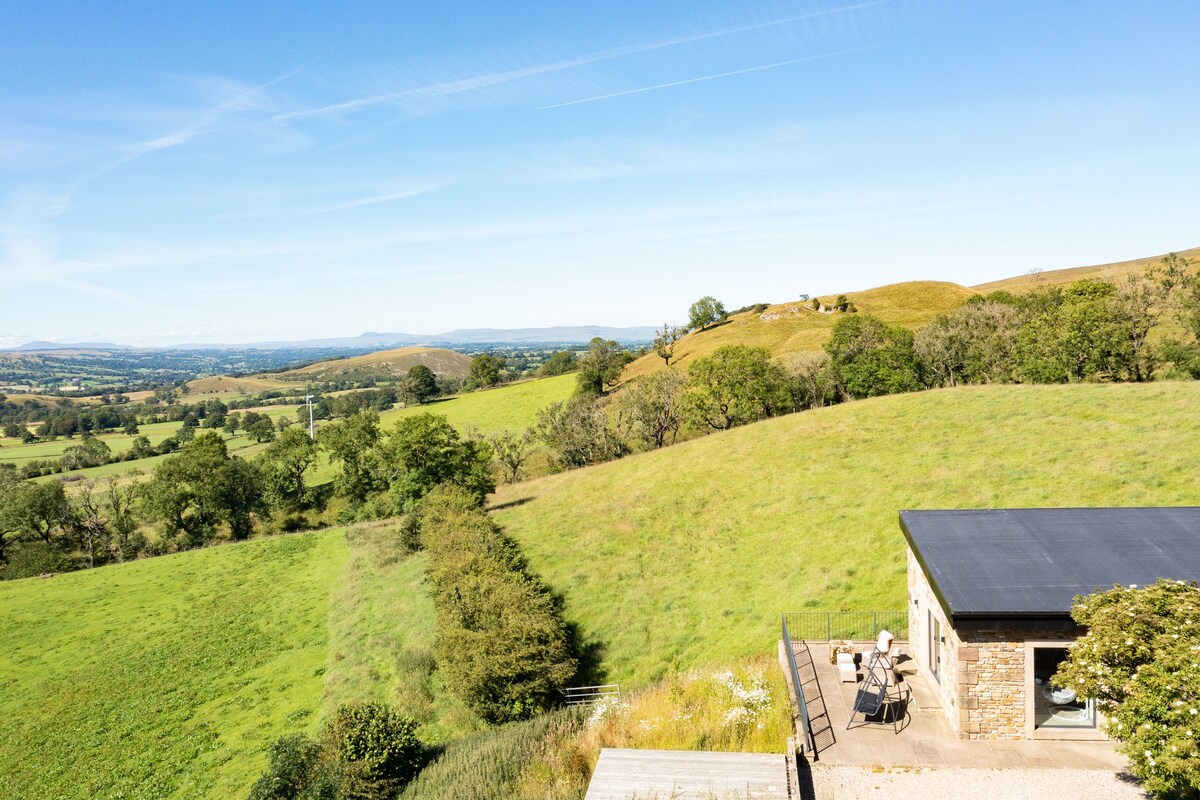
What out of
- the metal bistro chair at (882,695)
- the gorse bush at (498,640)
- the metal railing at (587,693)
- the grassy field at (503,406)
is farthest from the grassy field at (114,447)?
the metal bistro chair at (882,695)

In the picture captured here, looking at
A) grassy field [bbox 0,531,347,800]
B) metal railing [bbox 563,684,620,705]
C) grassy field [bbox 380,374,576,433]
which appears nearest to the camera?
metal railing [bbox 563,684,620,705]

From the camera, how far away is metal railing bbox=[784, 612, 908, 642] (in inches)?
848

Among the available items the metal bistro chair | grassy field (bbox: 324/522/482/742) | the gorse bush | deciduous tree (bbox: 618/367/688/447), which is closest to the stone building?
the metal bistro chair

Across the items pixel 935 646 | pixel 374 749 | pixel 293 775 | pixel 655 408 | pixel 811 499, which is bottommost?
pixel 293 775

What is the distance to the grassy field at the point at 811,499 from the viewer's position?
25.8 metres

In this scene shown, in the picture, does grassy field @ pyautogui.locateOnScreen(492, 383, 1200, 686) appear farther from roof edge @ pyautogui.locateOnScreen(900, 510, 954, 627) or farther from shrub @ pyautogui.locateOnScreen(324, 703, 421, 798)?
shrub @ pyautogui.locateOnScreen(324, 703, 421, 798)

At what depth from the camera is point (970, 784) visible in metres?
13.3

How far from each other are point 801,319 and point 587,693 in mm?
107297

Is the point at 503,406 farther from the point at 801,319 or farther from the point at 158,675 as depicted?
the point at 158,675

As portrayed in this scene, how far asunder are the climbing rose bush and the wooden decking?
6.39 m

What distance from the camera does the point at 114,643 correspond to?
34.6m

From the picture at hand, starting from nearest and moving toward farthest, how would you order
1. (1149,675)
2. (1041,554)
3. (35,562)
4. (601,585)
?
(1149,675) → (1041,554) → (601,585) → (35,562)

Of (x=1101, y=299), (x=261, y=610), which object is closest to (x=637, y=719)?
(x=261, y=610)

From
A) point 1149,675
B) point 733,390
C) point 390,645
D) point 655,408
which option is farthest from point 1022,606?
point 655,408
